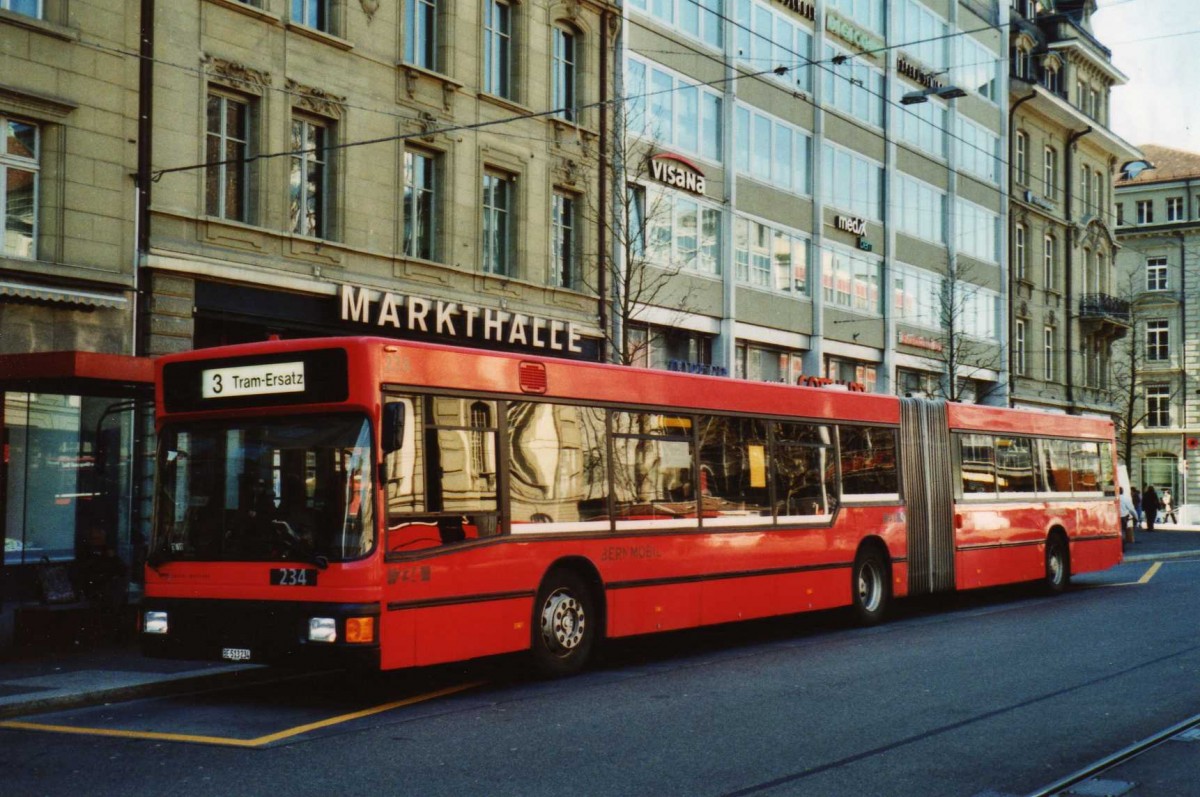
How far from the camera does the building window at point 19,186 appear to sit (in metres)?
18.0

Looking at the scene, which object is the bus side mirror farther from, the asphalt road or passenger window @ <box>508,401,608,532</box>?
the asphalt road

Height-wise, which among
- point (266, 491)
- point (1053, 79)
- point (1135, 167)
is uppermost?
point (1053, 79)

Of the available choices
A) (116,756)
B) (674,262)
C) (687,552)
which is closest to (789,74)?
(674,262)

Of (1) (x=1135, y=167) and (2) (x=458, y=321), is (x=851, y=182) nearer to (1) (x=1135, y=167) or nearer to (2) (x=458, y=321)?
(2) (x=458, y=321)

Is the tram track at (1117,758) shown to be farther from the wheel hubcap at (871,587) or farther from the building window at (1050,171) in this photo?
the building window at (1050,171)

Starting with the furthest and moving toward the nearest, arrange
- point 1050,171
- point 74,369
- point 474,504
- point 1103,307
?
point 1103,307 < point 1050,171 < point 74,369 < point 474,504

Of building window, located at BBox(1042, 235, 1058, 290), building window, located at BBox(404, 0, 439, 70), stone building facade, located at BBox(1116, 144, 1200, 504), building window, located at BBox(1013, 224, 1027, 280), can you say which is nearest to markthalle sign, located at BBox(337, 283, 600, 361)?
building window, located at BBox(404, 0, 439, 70)

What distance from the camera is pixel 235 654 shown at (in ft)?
35.2

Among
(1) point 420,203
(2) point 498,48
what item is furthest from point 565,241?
(1) point 420,203

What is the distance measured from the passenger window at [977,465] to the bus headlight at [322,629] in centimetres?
1186

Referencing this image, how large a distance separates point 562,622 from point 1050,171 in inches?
1729

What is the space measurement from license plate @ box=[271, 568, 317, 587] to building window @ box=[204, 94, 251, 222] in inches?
437

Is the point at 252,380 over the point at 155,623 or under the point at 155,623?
over

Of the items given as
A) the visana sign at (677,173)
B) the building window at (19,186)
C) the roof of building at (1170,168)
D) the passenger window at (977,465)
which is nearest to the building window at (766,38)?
the visana sign at (677,173)
